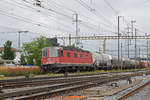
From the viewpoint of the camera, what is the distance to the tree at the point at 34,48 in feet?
191

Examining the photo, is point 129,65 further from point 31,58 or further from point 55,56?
point 55,56

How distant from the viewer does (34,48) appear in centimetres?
5862

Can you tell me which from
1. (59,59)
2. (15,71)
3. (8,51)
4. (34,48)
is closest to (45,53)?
(59,59)

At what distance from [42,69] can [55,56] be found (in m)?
3.06

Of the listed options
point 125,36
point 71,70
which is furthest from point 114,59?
point 71,70

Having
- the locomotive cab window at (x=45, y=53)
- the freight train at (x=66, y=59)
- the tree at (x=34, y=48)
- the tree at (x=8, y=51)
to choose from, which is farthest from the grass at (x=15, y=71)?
the tree at (x=8, y=51)

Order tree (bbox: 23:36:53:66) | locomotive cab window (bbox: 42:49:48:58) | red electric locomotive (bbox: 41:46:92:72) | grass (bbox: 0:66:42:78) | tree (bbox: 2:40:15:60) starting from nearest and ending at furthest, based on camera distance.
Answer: grass (bbox: 0:66:42:78) < red electric locomotive (bbox: 41:46:92:72) < locomotive cab window (bbox: 42:49:48:58) < tree (bbox: 23:36:53:66) < tree (bbox: 2:40:15:60)

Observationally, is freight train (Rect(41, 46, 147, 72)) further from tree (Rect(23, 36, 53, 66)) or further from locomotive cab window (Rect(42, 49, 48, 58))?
tree (Rect(23, 36, 53, 66))

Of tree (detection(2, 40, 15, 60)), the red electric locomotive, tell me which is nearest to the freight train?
the red electric locomotive

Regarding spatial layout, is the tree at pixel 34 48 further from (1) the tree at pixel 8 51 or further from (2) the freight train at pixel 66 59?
(2) the freight train at pixel 66 59

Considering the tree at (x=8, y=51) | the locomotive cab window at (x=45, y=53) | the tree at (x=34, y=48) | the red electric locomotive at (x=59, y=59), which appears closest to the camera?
the red electric locomotive at (x=59, y=59)

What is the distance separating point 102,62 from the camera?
46438 millimetres

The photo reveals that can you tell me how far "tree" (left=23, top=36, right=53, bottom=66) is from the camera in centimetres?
5825

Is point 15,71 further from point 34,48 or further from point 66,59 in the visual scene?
point 34,48
